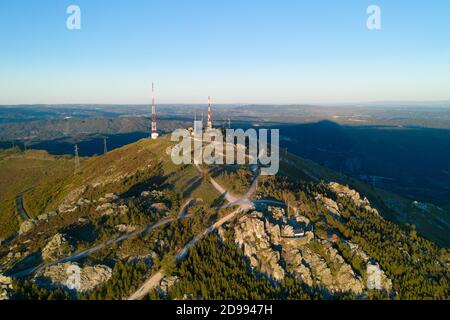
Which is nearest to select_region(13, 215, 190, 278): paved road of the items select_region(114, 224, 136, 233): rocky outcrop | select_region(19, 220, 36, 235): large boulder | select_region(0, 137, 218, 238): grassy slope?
select_region(114, 224, 136, 233): rocky outcrop

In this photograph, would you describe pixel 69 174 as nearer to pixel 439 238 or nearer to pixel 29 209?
pixel 29 209

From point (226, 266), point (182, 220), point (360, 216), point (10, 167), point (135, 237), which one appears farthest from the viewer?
point (10, 167)

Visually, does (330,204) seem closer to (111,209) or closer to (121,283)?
(111,209)

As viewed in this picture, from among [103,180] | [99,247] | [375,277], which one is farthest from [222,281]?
[103,180]

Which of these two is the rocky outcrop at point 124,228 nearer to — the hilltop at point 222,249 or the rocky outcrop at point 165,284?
the hilltop at point 222,249

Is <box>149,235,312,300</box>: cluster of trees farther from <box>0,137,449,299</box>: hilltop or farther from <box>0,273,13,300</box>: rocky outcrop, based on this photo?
A: <box>0,273,13,300</box>: rocky outcrop
